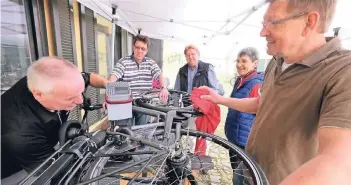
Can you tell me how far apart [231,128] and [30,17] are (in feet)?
6.54

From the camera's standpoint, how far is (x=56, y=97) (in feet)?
2.60

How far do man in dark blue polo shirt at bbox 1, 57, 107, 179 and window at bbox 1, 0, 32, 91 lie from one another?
0.66 meters

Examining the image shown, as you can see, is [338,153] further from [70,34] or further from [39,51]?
[70,34]

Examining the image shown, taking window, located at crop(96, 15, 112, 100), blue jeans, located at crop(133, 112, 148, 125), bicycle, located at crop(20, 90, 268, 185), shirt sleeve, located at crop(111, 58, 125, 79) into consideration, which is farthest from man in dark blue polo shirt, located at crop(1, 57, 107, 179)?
window, located at crop(96, 15, 112, 100)

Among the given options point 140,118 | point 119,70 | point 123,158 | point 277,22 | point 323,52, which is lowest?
point 140,118

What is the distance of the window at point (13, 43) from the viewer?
1.27m

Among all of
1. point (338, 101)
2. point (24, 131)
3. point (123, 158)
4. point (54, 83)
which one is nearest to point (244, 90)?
point (338, 101)

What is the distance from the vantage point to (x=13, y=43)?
53.8 inches

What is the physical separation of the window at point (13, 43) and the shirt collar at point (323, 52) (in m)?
1.72

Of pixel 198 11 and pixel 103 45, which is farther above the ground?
pixel 198 11

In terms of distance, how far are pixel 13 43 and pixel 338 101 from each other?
Result: 1894 millimetres

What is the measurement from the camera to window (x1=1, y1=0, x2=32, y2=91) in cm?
127

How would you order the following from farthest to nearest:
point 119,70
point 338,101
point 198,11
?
point 198,11 < point 119,70 < point 338,101

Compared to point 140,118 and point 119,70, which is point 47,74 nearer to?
point 140,118
